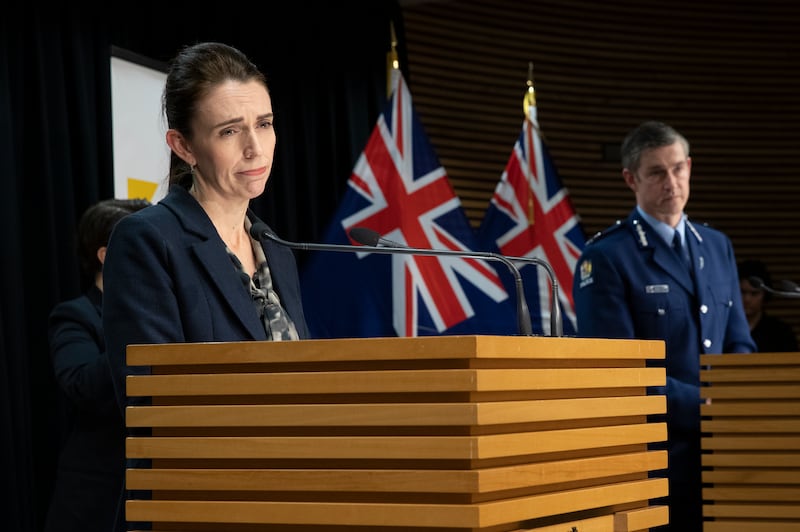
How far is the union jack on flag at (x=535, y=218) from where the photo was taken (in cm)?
648

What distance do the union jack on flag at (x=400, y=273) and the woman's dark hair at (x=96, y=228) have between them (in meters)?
1.83

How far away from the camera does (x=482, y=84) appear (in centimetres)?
800

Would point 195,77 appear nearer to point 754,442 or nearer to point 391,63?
point 754,442

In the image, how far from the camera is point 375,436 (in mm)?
1489

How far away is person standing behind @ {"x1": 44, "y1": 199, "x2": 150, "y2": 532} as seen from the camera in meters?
3.56

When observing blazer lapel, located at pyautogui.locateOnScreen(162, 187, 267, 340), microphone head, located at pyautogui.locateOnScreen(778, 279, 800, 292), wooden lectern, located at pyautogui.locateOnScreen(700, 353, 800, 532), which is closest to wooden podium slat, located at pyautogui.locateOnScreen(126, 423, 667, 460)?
blazer lapel, located at pyautogui.locateOnScreen(162, 187, 267, 340)

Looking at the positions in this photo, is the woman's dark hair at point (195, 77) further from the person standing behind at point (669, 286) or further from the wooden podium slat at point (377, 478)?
the person standing behind at point (669, 286)

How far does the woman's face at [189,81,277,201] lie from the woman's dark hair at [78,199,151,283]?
190 centimetres

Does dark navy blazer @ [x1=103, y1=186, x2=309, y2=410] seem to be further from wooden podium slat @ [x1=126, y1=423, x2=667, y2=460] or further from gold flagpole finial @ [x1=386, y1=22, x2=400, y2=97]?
gold flagpole finial @ [x1=386, y1=22, x2=400, y2=97]

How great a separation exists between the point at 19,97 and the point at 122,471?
5.75 ft

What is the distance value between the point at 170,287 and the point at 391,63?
5092 millimetres

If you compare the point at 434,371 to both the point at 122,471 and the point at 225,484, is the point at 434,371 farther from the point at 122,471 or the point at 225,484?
the point at 122,471

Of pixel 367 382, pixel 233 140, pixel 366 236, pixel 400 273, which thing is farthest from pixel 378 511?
pixel 400 273

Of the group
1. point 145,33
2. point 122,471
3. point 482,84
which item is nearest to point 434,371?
point 122,471
